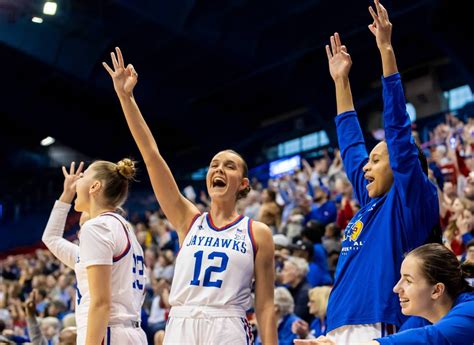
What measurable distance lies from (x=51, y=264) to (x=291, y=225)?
8038 mm

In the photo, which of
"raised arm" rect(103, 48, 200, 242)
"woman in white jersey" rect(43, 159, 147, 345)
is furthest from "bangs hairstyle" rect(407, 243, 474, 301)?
"woman in white jersey" rect(43, 159, 147, 345)

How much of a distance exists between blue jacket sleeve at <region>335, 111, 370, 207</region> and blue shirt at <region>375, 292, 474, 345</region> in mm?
952

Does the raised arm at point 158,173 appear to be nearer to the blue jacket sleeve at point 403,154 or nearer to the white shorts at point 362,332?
the white shorts at point 362,332

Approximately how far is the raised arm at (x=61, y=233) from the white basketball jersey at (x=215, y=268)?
1.06m

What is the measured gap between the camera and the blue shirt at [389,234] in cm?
287

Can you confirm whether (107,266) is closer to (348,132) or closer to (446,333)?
(348,132)

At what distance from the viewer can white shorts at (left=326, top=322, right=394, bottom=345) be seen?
113 inches

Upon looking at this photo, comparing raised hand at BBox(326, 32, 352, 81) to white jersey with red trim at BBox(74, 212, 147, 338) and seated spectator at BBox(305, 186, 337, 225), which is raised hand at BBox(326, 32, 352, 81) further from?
seated spectator at BBox(305, 186, 337, 225)

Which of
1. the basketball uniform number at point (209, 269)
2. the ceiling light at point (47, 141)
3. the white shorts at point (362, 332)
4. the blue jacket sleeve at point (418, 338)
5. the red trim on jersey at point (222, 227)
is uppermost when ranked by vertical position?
the ceiling light at point (47, 141)

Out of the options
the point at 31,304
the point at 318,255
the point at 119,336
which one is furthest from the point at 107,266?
the point at 318,255

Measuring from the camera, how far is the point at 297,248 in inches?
288

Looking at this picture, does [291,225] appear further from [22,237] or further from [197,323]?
[22,237]

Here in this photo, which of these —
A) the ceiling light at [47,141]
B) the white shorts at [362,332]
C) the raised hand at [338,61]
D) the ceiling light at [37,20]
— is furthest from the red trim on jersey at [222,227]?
the ceiling light at [47,141]

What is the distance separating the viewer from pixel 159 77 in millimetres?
18328
